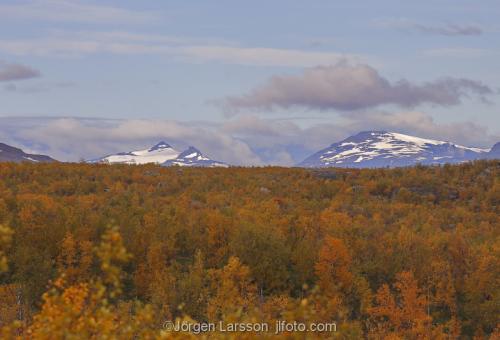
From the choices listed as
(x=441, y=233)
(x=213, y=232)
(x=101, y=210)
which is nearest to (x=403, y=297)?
(x=441, y=233)

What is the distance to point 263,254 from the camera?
190ft

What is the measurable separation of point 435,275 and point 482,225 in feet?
60.3

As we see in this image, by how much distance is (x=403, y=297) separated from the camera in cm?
5797

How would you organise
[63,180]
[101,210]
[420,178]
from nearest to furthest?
[101,210], [63,180], [420,178]

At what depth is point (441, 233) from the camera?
69.2 m

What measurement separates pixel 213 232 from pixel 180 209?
9.11 meters

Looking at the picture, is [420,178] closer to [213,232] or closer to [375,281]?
[375,281]

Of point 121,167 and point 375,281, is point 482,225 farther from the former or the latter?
point 121,167

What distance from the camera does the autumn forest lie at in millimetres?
50750

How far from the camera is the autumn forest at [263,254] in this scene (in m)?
50.8

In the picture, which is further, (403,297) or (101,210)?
(101,210)

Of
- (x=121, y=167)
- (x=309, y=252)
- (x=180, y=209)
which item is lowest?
(x=309, y=252)

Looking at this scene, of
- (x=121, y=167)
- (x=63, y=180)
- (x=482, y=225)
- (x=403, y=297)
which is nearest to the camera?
(x=403, y=297)

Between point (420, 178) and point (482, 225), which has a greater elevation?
point (420, 178)
